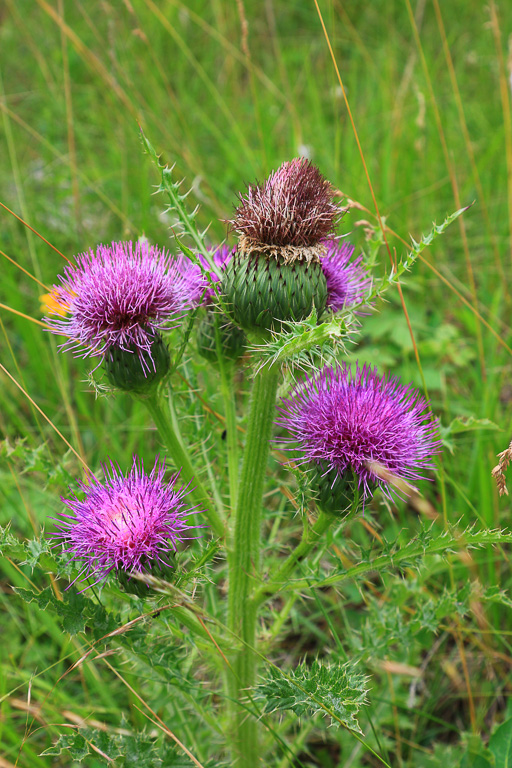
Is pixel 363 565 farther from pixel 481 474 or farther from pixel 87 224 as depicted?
pixel 87 224

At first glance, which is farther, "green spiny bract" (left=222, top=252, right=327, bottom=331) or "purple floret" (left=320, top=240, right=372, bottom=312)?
"purple floret" (left=320, top=240, right=372, bottom=312)

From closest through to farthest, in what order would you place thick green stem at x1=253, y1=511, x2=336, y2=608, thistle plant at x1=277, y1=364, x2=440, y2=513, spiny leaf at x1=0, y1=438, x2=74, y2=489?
1. thistle plant at x1=277, y1=364, x2=440, y2=513
2. thick green stem at x1=253, y1=511, x2=336, y2=608
3. spiny leaf at x1=0, y1=438, x2=74, y2=489

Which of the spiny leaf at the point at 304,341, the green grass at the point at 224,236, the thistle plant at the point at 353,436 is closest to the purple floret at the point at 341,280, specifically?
the green grass at the point at 224,236

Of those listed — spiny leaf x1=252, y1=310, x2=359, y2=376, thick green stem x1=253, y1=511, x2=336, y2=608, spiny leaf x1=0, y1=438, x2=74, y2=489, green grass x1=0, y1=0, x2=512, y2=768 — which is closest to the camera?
spiny leaf x1=252, y1=310, x2=359, y2=376

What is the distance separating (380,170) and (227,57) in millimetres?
2377

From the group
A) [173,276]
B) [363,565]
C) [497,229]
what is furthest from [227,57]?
[363,565]

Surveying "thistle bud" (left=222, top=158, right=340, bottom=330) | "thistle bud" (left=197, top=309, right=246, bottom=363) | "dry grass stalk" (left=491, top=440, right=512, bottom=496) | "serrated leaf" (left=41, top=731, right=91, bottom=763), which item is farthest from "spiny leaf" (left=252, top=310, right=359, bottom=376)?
"serrated leaf" (left=41, top=731, right=91, bottom=763)

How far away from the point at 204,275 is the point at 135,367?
406 mm

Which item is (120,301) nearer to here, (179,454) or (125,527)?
(179,454)

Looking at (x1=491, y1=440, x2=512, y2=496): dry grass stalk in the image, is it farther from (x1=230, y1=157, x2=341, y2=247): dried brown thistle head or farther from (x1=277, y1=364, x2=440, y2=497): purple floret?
(x1=230, y1=157, x2=341, y2=247): dried brown thistle head

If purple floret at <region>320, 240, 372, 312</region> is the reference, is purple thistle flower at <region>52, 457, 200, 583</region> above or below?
below

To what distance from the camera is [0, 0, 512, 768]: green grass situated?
2.87m

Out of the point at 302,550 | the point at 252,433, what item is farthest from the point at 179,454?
the point at 302,550

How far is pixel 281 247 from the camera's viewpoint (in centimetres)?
213
